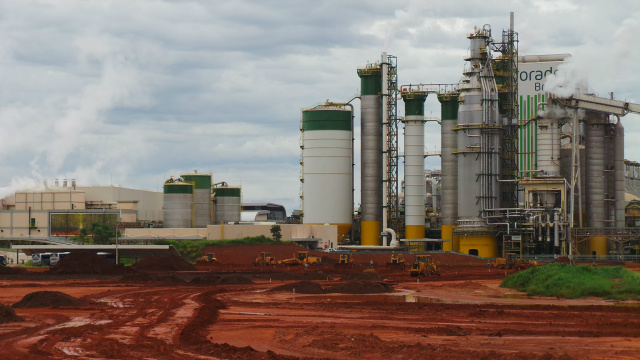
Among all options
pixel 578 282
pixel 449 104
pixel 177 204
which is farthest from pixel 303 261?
pixel 578 282

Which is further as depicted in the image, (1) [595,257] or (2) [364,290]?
(1) [595,257]

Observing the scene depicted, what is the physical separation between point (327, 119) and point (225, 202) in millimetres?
22025

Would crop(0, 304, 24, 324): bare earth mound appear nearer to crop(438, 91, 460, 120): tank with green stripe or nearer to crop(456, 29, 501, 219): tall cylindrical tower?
crop(456, 29, 501, 219): tall cylindrical tower

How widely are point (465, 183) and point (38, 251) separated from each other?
167 ft

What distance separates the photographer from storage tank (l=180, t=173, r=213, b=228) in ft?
421

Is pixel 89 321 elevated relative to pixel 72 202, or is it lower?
lower

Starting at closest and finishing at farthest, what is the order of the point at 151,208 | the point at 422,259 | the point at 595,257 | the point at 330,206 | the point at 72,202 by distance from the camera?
the point at 422,259 → the point at 595,257 → the point at 330,206 → the point at 72,202 → the point at 151,208

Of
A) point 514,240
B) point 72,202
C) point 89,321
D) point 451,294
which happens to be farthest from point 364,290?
point 72,202

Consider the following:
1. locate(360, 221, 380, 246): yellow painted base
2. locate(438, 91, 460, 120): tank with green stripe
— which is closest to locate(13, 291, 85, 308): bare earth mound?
locate(360, 221, 380, 246): yellow painted base

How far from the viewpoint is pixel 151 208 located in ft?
500

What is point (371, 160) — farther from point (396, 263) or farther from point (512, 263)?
point (512, 263)

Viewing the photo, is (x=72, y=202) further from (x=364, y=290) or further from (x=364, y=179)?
(x=364, y=290)

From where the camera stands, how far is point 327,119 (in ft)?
395

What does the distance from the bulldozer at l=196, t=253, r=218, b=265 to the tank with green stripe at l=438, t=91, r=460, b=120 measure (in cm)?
3483
